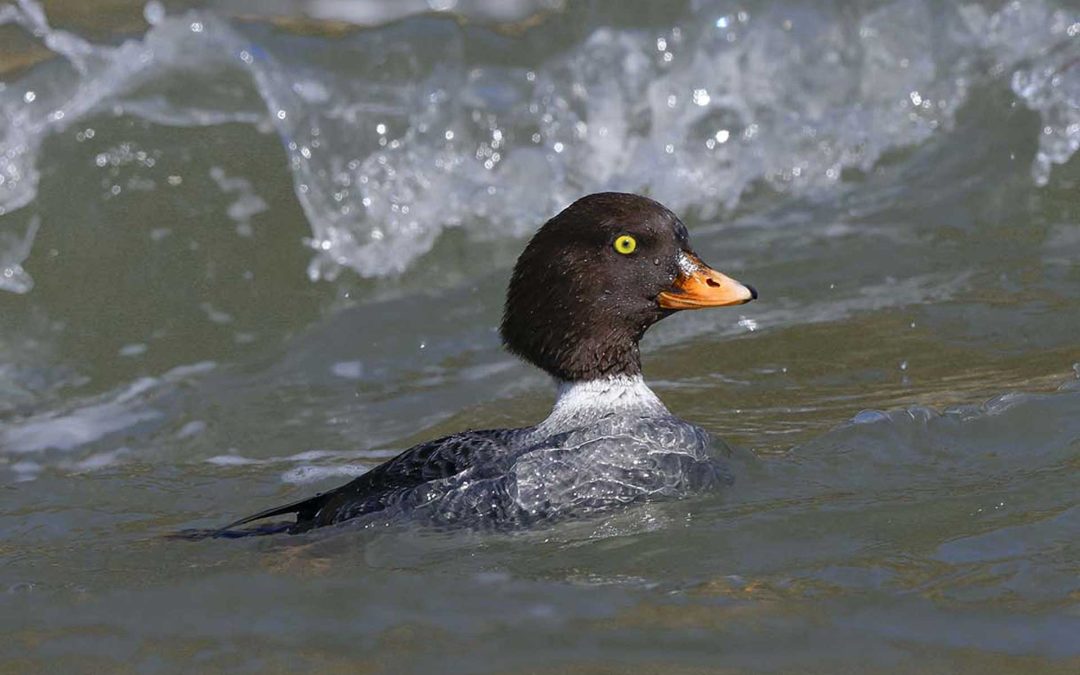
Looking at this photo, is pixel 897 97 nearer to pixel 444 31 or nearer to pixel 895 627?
pixel 444 31

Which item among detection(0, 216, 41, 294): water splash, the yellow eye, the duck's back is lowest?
the duck's back

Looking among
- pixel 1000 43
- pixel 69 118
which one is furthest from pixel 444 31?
pixel 1000 43

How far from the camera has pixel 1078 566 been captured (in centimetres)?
491

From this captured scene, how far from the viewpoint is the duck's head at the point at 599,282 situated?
20.0 feet

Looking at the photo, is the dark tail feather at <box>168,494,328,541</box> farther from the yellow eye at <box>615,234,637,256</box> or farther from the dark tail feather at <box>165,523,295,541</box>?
the yellow eye at <box>615,234,637,256</box>

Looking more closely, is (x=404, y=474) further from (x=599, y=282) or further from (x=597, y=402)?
(x=599, y=282)

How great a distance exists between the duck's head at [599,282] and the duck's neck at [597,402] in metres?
0.05

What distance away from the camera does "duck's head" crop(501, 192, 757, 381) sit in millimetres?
6105

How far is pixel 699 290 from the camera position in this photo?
6141 mm

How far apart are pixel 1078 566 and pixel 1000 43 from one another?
624cm

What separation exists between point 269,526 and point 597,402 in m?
1.32

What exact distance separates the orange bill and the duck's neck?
1.14ft

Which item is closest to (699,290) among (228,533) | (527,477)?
(527,477)

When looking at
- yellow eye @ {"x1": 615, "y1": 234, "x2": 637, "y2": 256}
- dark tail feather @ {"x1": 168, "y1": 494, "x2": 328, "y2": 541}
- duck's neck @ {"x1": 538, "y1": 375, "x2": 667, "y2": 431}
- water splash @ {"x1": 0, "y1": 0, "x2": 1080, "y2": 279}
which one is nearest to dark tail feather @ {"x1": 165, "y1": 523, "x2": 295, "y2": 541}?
dark tail feather @ {"x1": 168, "y1": 494, "x2": 328, "y2": 541}
